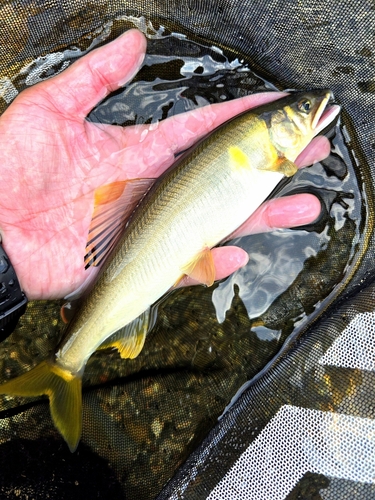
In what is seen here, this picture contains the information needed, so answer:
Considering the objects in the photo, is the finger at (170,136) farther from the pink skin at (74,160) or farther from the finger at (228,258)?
the finger at (228,258)

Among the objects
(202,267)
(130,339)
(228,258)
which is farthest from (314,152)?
(130,339)

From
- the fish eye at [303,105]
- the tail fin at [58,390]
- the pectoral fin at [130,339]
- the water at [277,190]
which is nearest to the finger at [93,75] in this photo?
the water at [277,190]

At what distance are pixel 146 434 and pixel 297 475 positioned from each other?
32.9 inches

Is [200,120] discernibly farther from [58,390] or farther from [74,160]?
[58,390]

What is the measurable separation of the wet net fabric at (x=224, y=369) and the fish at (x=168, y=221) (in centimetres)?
33

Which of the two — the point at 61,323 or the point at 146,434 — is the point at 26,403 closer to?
the point at 61,323

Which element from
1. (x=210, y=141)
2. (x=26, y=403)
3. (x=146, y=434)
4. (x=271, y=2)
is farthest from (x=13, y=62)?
(x=146, y=434)

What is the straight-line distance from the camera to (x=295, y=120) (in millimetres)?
2021

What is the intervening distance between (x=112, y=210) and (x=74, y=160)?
1.39 ft

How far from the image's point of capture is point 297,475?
1866 millimetres

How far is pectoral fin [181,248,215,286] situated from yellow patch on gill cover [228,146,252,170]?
1.31 ft

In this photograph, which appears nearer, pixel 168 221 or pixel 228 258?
pixel 168 221

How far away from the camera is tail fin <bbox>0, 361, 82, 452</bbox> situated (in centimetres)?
203

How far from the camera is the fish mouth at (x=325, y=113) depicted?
206 centimetres
